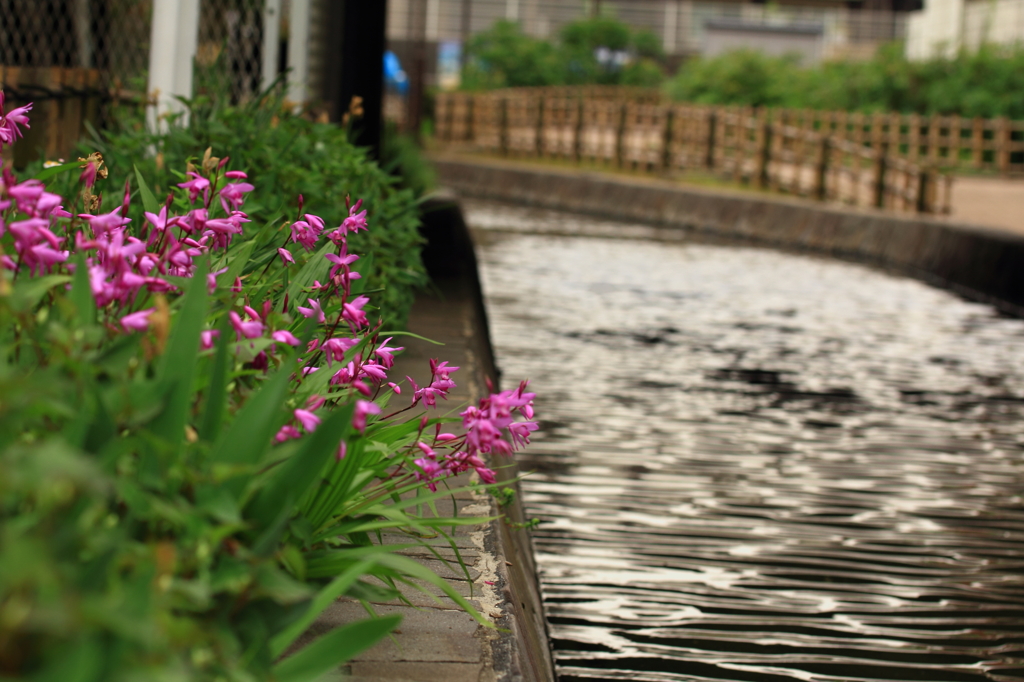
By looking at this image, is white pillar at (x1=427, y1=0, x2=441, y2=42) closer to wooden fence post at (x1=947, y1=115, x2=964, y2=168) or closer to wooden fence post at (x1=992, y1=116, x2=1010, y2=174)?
wooden fence post at (x1=947, y1=115, x2=964, y2=168)

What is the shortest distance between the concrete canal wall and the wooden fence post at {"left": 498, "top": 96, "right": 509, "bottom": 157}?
13.4 feet

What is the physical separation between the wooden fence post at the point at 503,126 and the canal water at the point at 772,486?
1935 centimetres

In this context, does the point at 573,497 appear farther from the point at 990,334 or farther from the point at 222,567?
the point at 990,334

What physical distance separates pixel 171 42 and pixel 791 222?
1179 centimetres

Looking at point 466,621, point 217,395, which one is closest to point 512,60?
point 466,621

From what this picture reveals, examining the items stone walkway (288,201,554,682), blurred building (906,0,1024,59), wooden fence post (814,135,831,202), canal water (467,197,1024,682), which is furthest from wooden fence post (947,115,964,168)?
stone walkway (288,201,554,682)

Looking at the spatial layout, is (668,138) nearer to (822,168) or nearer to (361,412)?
(822,168)

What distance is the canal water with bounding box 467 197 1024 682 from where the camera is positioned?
3.36 meters

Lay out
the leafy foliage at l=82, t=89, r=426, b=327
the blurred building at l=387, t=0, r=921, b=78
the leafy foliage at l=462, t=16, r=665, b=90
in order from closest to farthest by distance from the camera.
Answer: the leafy foliage at l=82, t=89, r=426, b=327 < the leafy foliage at l=462, t=16, r=665, b=90 < the blurred building at l=387, t=0, r=921, b=78

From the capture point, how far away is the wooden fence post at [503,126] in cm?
2886

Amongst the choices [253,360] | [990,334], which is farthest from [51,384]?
[990,334]

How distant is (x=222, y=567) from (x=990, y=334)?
8525 millimetres

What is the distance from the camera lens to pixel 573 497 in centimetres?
457

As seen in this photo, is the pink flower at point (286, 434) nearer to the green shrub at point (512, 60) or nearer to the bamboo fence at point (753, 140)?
the bamboo fence at point (753, 140)
